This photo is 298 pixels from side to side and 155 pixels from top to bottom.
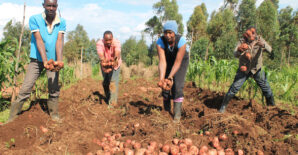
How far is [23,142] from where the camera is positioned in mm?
2500

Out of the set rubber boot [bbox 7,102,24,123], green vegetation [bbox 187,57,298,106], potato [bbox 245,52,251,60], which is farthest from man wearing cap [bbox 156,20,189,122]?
rubber boot [bbox 7,102,24,123]

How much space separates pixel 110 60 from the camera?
3604 millimetres

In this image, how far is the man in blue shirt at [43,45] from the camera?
2.71 meters

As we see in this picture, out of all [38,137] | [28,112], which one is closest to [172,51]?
[38,137]

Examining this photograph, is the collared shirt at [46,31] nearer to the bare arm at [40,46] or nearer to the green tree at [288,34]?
the bare arm at [40,46]

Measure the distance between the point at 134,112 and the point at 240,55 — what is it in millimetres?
2096

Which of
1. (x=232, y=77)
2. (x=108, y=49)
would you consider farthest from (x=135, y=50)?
(x=108, y=49)

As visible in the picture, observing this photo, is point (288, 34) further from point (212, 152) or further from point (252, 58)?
point (212, 152)

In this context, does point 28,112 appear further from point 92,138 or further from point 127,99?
point 127,99

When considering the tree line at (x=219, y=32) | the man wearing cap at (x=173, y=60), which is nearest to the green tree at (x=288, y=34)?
the tree line at (x=219, y=32)

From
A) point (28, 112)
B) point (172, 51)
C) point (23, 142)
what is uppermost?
point (172, 51)

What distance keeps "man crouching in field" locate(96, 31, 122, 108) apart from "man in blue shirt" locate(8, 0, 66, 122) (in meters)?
0.79

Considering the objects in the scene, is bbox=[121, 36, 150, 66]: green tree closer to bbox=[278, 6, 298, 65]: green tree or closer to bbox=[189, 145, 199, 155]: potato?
bbox=[278, 6, 298, 65]: green tree

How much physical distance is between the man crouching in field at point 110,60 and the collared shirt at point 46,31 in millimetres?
795
